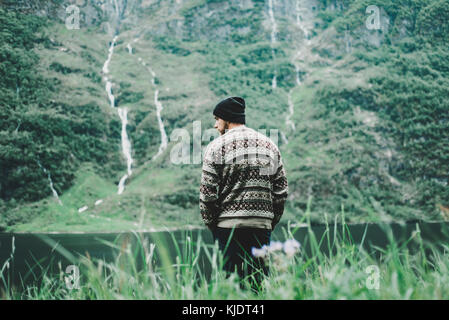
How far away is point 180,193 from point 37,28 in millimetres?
127933

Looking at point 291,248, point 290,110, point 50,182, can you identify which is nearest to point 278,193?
point 291,248

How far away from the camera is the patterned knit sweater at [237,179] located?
3.21 metres

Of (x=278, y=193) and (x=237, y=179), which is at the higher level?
(x=237, y=179)

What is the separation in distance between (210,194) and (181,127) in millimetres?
156476

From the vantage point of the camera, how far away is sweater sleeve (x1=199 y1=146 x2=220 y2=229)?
10.7 ft

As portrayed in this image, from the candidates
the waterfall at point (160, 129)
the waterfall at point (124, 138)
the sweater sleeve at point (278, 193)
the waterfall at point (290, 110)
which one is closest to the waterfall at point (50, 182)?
the waterfall at point (124, 138)

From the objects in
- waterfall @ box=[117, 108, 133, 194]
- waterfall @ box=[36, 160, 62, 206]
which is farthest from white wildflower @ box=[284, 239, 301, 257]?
waterfall @ box=[117, 108, 133, 194]

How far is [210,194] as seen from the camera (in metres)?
3.26

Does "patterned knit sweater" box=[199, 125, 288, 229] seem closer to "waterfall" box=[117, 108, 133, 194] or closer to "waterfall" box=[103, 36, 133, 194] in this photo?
"waterfall" box=[103, 36, 133, 194]

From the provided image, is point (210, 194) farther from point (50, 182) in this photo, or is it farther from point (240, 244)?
point (50, 182)
